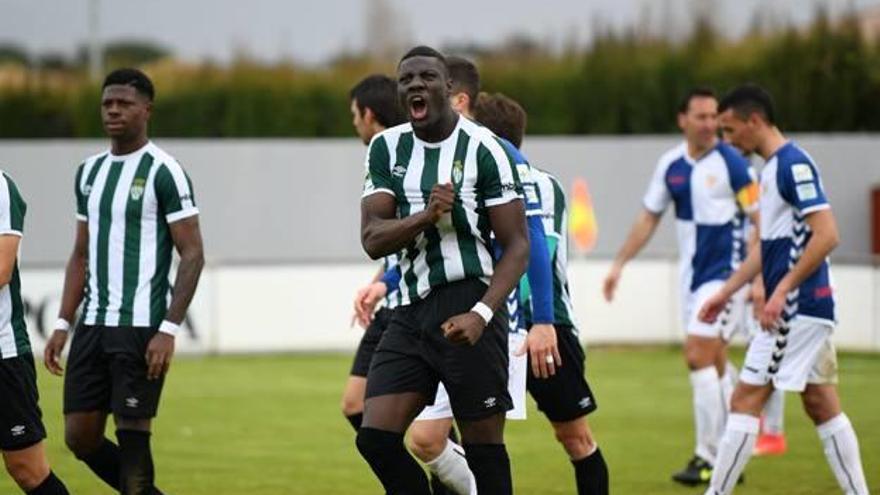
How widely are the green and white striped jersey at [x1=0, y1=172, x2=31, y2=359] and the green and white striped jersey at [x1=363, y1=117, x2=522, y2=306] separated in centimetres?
164

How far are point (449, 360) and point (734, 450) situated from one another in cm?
262

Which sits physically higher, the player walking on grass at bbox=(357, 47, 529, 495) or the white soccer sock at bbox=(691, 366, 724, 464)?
the player walking on grass at bbox=(357, 47, 529, 495)

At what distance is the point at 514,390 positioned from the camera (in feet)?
27.6

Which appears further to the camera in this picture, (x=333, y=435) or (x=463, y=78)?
(x=333, y=435)

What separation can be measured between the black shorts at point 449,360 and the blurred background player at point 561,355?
4.16 feet

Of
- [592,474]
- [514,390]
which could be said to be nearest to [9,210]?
[514,390]

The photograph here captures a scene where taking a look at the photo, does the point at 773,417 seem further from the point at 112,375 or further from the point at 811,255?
the point at 112,375

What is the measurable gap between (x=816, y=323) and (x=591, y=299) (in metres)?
12.0

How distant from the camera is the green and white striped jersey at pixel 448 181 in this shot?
24.7 ft

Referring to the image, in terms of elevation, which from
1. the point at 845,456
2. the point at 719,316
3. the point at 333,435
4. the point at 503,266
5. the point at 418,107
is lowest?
the point at 333,435

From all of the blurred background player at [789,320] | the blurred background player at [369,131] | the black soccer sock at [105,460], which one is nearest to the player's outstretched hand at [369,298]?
the blurred background player at [369,131]

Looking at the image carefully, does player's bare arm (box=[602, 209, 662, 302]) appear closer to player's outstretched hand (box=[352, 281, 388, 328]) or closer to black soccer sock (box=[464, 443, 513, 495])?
player's outstretched hand (box=[352, 281, 388, 328])

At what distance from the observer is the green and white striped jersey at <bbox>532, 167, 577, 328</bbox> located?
8867 millimetres

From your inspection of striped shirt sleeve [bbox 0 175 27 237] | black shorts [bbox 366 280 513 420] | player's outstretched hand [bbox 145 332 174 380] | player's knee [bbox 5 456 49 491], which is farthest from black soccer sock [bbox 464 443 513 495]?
striped shirt sleeve [bbox 0 175 27 237]
